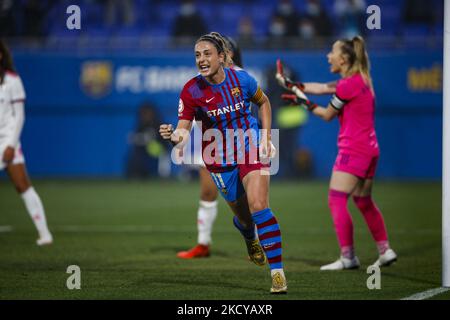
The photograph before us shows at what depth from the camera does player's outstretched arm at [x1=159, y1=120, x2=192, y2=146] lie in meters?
6.93

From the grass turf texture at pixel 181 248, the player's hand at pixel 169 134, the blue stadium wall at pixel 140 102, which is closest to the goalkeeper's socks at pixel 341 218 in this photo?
the grass turf texture at pixel 181 248

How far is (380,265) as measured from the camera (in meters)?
8.72

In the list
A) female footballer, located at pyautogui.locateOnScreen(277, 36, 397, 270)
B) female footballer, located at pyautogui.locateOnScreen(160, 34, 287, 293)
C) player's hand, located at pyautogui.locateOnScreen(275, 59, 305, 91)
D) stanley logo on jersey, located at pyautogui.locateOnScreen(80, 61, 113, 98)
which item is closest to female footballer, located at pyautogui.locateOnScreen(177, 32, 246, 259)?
player's hand, located at pyautogui.locateOnScreen(275, 59, 305, 91)

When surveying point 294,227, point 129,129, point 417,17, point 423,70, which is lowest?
point 294,227

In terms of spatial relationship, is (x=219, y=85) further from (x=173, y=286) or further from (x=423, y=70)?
(x=423, y=70)

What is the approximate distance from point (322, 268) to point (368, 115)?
1596mm

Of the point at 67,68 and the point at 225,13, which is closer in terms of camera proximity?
the point at 67,68

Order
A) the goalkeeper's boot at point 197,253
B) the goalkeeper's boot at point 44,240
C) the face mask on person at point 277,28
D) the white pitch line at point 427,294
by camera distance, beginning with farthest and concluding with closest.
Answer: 1. the face mask on person at point 277,28
2. the goalkeeper's boot at point 44,240
3. the goalkeeper's boot at point 197,253
4. the white pitch line at point 427,294

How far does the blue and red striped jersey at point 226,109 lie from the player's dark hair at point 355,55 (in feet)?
5.44

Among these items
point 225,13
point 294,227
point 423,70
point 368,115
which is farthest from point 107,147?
point 368,115

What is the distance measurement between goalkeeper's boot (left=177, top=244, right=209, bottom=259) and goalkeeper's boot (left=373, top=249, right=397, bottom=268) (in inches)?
78.2

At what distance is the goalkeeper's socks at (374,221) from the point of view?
885cm

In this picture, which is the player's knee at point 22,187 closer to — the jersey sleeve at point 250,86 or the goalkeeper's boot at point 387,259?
the jersey sleeve at point 250,86

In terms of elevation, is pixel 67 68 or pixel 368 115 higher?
pixel 67 68
